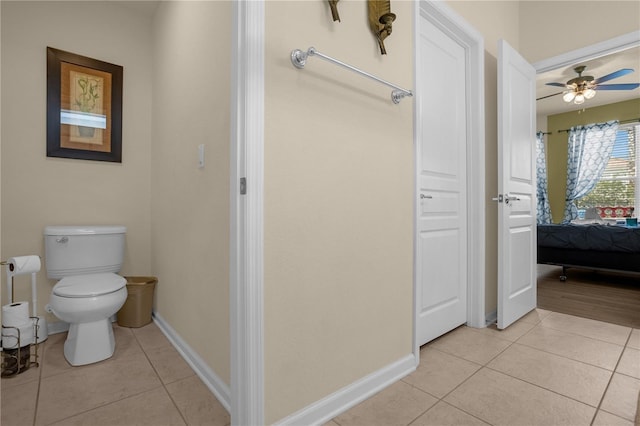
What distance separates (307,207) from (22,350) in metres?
1.74

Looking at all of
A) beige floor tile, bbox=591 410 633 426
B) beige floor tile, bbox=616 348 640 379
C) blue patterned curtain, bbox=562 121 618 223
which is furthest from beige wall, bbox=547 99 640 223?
beige floor tile, bbox=591 410 633 426

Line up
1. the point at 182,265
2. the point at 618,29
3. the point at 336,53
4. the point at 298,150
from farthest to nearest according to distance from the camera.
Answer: the point at 618,29 < the point at 182,265 < the point at 336,53 < the point at 298,150

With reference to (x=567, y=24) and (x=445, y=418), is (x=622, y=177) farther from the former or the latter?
(x=445, y=418)

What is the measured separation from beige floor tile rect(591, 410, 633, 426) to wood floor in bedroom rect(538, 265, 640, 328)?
146 centimetres

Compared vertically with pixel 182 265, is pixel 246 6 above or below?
above

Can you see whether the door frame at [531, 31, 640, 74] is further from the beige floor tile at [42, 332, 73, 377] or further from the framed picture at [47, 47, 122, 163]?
the beige floor tile at [42, 332, 73, 377]

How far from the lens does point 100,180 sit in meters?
2.33

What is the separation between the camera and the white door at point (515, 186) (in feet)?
7.19

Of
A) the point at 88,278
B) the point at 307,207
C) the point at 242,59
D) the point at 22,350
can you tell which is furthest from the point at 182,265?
the point at 242,59

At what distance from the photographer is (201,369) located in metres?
1.57

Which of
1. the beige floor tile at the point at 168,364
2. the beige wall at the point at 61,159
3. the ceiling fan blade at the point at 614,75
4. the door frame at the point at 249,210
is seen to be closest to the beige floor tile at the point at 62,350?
the beige floor tile at the point at 168,364

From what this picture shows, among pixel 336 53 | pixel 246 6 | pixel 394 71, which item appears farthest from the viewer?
pixel 394 71

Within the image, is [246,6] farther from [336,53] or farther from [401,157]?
[401,157]

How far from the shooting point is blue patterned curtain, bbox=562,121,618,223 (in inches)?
220
